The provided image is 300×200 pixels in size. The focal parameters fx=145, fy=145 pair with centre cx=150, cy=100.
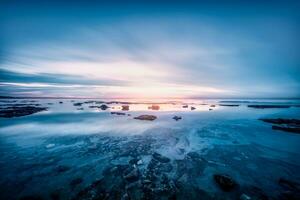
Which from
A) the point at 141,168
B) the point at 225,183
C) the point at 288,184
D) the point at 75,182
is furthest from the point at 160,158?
the point at 288,184

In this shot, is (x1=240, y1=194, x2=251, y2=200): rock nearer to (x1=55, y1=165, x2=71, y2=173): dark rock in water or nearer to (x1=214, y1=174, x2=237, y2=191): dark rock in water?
(x1=214, y1=174, x2=237, y2=191): dark rock in water

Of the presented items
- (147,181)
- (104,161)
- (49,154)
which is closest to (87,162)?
(104,161)

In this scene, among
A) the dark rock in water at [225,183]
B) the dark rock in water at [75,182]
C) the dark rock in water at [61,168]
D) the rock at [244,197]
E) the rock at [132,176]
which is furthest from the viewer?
the dark rock in water at [61,168]

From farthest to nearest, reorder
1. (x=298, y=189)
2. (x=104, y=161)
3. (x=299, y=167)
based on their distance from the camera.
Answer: (x=104, y=161) → (x=299, y=167) → (x=298, y=189)

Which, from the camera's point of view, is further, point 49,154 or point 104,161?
point 49,154

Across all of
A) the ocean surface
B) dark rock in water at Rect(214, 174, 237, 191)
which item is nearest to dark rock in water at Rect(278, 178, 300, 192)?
the ocean surface

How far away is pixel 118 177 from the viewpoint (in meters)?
7.64

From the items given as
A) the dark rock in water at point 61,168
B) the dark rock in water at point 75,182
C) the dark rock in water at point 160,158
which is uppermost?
the dark rock in water at point 160,158

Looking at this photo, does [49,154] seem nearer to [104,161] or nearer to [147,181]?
[104,161]

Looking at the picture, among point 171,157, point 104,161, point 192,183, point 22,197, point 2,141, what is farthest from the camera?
point 2,141

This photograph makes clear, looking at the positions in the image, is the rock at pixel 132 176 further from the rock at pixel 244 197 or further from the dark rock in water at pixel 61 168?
the rock at pixel 244 197

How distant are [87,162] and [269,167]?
1152 cm

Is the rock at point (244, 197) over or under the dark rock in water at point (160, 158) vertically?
over

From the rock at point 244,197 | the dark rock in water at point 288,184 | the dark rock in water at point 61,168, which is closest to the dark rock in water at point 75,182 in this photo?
the dark rock in water at point 61,168
